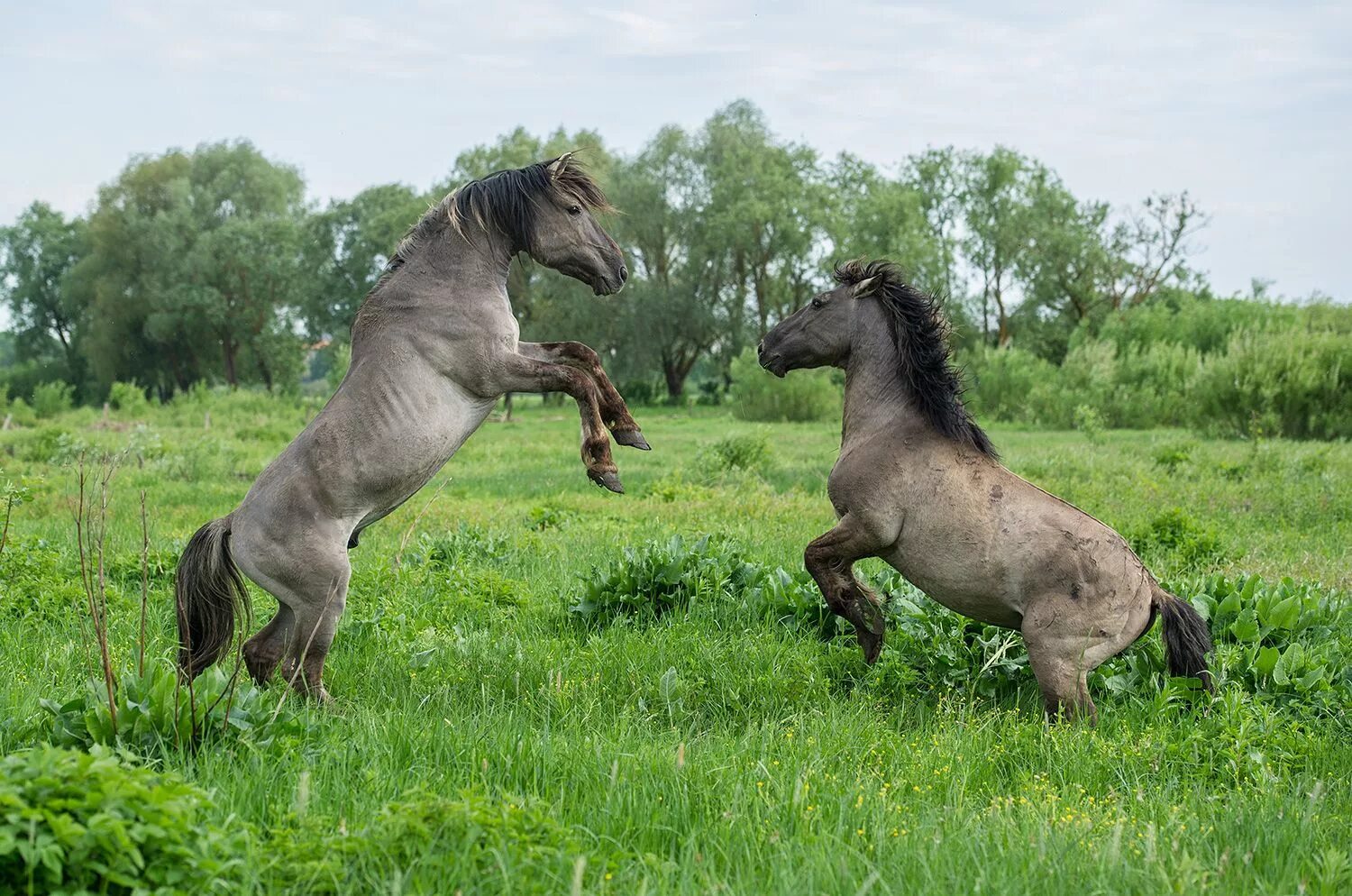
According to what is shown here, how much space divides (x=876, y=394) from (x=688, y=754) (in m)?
2.46

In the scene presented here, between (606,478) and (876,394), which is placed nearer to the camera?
(606,478)

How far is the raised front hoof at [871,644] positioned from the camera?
595cm

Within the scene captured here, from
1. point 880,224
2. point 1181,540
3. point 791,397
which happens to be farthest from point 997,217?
point 1181,540

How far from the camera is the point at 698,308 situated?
55500mm

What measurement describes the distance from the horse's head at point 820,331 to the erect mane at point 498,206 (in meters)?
1.36

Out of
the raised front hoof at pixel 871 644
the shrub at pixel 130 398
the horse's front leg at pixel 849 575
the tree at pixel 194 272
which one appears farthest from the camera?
the tree at pixel 194 272

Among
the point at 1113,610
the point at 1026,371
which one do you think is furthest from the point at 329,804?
the point at 1026,371

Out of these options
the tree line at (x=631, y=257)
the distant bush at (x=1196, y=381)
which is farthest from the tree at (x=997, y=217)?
the distant bush at (x=1196, y=381)

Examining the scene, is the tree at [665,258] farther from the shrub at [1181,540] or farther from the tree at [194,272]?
the shrub at [1181,540]

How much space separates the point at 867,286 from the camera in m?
6.04

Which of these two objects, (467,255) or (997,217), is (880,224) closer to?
(997,217)

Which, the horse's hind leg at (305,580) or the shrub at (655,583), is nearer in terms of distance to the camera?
the horse's hind leg at (305,580)

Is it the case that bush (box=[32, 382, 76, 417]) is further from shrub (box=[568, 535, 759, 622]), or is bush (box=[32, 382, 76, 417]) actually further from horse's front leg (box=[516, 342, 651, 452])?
horse's front leg (box=[516, 342, 651, 452])

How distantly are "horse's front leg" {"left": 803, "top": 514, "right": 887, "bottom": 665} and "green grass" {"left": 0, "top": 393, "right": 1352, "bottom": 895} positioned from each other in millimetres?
189
